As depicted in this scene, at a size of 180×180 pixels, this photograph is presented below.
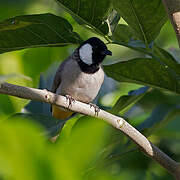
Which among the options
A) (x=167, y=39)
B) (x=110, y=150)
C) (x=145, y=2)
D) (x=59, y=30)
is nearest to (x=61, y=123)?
(x=110, y=150)

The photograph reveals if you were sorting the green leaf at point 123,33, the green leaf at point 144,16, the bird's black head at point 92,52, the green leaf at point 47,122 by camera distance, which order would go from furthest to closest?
1. the bird's black head at point 92,52
2. the green leaf at point 123,33
3. the green leaf at point 47,122
4. the green leaf at point 144,16

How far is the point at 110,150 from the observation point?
1299mm

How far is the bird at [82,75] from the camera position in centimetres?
218

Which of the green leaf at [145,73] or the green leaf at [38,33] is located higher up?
the green leaf at [38,33]

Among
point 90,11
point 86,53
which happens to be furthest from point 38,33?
point 86,53

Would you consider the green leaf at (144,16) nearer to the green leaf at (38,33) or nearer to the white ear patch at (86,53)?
the green leaf at (38,33)

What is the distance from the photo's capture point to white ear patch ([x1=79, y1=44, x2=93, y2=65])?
7.58ft

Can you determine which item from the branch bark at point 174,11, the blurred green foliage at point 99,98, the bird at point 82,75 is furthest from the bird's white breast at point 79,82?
the branch bark at point 174,11

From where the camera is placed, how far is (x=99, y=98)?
1771mm

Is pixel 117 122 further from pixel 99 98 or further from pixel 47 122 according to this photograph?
pixel 99 98

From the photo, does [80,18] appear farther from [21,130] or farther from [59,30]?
[21,130]

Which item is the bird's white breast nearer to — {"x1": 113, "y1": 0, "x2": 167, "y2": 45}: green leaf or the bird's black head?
the bird's black head

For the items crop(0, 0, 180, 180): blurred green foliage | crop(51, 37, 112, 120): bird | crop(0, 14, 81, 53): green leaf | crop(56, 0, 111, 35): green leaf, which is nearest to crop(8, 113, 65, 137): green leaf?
crop(0, 0, 180, 180): blurred green foliage

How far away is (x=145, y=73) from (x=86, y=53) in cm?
123
